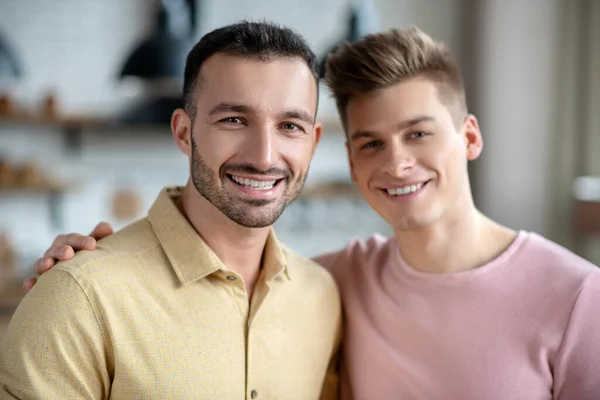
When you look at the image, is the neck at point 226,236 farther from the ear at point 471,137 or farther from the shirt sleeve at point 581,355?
the shirt sleeve at point 581,355

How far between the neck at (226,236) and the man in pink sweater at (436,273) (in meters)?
0.24

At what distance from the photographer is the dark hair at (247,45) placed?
58.9 inches

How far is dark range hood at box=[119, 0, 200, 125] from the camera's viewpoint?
3502mm

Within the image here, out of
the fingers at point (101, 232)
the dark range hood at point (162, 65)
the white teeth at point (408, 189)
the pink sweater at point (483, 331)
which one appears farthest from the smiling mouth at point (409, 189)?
the dark range hood at point (162, 65)

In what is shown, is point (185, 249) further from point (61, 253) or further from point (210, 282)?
point (61, 253)

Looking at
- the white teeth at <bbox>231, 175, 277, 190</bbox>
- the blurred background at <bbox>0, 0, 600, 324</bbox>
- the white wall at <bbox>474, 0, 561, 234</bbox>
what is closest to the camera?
the white teeth at <bbox>231, 175, 277, 190</bbox>

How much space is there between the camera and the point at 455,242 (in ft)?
5.46

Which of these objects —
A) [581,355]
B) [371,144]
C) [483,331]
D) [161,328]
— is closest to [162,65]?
[371,144]

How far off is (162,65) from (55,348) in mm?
2440

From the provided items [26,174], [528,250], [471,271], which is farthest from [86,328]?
[26,174]

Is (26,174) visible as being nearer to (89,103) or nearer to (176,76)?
(89,103)

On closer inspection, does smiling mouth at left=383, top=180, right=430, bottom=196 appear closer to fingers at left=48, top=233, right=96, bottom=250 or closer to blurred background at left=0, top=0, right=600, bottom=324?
fingers at left=48, top=233, right=96, bottom=250

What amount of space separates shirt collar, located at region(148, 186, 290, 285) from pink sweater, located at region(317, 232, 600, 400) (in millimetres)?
276

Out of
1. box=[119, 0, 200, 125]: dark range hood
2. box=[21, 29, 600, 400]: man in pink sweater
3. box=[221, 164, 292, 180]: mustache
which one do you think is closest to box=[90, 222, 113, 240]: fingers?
box=[21, 29, 600, 400]: man in pink sweater
